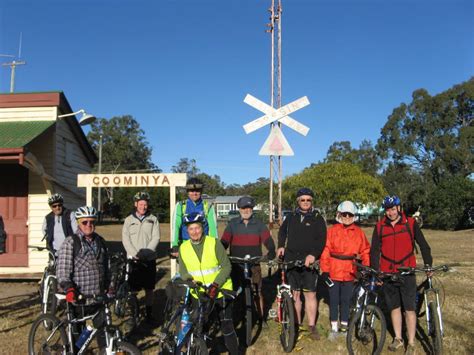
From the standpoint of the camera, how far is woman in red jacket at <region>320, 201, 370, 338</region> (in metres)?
5.62

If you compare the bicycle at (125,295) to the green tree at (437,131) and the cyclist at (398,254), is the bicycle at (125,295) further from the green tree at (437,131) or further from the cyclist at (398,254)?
the green tree at (437,131)

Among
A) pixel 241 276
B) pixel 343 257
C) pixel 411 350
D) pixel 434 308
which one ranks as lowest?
pixel 411 350

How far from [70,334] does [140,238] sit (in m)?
2.21

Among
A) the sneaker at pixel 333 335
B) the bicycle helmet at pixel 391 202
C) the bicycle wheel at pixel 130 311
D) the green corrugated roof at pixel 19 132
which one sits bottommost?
the sneaker at pixel 333 335

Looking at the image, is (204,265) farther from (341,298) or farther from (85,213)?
(341,298)

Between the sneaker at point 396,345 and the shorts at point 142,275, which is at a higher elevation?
the shorts at point 142,275

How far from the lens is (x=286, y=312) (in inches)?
213

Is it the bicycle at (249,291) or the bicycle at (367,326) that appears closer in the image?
the bicycle at (367,326)

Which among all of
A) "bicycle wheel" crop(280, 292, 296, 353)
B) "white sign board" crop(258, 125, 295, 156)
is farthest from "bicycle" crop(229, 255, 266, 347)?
"white sign board" crop(258, 125, 295, 156)

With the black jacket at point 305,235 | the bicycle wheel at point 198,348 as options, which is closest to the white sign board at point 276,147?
the black jacket at point 305,235

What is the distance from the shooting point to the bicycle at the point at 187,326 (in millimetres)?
3912

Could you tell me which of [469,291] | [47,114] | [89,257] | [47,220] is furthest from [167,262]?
[89,257]

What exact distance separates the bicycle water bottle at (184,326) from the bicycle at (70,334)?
38 centimetres

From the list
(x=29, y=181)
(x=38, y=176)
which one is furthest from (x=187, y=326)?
(x=29, y=181)
